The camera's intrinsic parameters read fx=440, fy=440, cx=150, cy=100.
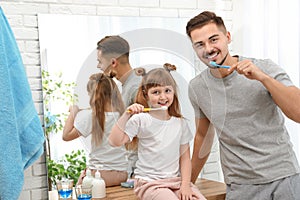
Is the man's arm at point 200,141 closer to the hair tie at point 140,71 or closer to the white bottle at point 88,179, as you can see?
the hair tie at point 140,71

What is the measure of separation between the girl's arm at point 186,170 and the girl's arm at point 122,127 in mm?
265

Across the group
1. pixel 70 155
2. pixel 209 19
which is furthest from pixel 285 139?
pixel 70 155

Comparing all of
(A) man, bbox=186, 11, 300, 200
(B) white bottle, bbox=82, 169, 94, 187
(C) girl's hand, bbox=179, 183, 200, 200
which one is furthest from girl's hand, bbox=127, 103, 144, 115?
(B) white bottle, bbox=82, 169, 94, 187

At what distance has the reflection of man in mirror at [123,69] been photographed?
184cm

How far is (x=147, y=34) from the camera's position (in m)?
2.05

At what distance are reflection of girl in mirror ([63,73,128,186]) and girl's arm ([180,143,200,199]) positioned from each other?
0.82 ft

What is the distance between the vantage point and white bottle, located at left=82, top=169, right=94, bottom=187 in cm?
211

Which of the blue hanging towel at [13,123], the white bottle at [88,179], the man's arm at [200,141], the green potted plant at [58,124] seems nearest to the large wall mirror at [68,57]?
the green potted plant at [58,124]

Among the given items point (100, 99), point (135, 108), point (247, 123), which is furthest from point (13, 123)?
point (247, 123)

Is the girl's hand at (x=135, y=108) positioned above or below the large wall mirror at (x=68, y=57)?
below

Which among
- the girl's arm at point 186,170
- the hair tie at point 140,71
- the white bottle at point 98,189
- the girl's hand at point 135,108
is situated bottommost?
the white bottle at point 98,189

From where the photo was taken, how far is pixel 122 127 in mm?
1864

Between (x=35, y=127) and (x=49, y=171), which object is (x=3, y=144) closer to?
(x=35, y=127)

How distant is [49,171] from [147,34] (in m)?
0.81
